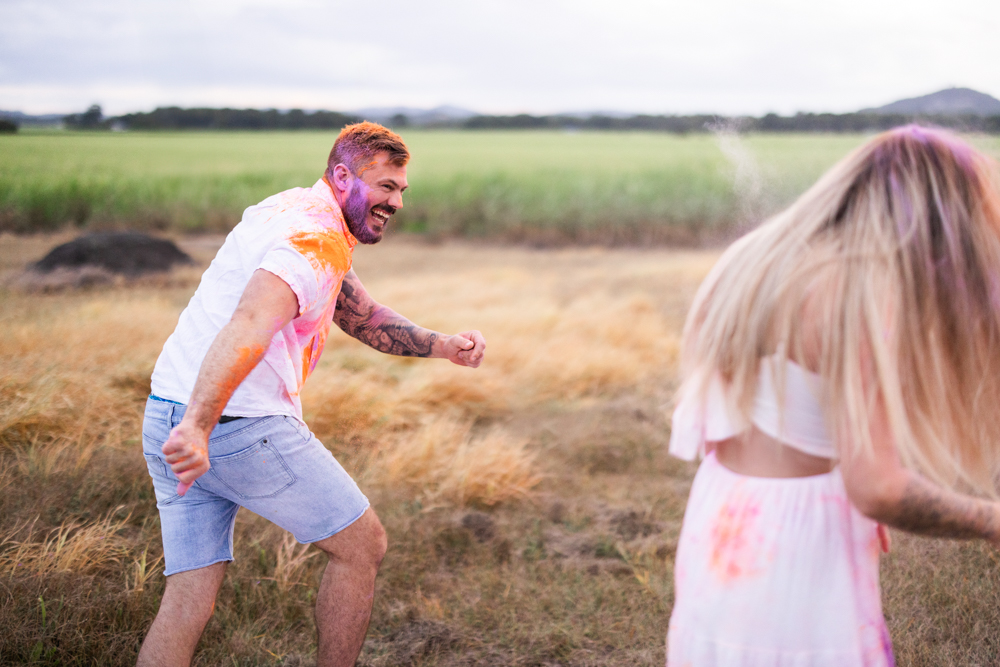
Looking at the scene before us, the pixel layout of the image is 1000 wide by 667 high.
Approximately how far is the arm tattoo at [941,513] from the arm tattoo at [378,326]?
1466 mm

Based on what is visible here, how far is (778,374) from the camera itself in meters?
1.16

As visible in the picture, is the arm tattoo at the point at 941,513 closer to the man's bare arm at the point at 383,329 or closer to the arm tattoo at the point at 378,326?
the man's bare arm at the point at 383,329

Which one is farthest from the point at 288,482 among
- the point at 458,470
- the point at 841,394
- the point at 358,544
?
the point at 458,470

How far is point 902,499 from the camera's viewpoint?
112 cm

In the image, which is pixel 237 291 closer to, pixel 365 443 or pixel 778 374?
pixel 778 374

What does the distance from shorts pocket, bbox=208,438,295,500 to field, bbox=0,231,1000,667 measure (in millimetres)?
1057

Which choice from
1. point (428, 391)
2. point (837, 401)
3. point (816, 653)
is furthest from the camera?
point (428, 391)

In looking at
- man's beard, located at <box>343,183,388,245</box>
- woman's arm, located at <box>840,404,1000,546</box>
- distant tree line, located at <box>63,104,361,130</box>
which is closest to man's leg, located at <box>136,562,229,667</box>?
man's beard, located at <box>343,183,388,245</box>

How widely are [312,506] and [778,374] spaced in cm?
115

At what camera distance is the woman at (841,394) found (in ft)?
3.61

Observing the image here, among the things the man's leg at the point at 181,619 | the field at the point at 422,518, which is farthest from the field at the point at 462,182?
the man's leg at the point at 181,619

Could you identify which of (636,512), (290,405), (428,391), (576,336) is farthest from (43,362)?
(576,336)

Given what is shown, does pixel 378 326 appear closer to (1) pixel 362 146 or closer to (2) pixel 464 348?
(2) pixel 464 348

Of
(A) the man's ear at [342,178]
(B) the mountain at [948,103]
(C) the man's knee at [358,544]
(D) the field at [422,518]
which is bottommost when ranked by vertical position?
(D) the field at [422,518]
